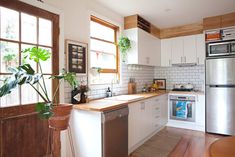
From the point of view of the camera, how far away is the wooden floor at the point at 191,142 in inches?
109

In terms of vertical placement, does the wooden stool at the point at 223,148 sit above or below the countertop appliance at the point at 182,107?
above

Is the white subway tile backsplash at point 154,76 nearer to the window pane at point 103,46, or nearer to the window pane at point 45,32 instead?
the window pane at point 103,46

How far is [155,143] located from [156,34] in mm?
2773

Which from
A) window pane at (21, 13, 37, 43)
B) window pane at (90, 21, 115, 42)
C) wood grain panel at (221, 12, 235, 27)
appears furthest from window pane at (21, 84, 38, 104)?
wood grain panel at (221, 12, 235, 27)

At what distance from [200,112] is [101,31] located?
2.93m

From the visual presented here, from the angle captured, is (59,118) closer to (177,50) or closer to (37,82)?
(37,82)

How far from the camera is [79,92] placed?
7.77 feet

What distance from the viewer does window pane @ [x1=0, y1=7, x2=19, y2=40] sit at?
1691 millimetres

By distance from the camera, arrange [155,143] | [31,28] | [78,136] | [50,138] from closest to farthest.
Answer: [31,28], [50,138], [78,136], [155,143]

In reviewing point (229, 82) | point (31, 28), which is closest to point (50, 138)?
point (31, 28)

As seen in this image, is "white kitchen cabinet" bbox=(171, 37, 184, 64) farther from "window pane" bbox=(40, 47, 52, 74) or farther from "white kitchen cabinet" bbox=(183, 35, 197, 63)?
"window pane" bbox=(40, 47, 52, 74)

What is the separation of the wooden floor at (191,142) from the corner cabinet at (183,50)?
1711 millimetres

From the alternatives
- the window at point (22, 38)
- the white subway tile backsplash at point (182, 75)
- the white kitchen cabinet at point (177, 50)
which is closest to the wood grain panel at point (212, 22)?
the white kitchen cabinet at point (177, 50)

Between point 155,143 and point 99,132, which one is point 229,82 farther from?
point 99,132
